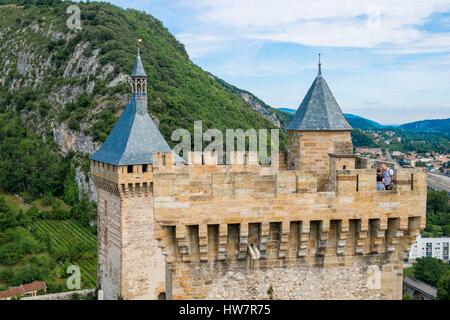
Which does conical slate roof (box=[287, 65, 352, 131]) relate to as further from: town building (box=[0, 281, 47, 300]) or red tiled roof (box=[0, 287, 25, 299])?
red tiled roof (box=[0, 287, 25, 299])

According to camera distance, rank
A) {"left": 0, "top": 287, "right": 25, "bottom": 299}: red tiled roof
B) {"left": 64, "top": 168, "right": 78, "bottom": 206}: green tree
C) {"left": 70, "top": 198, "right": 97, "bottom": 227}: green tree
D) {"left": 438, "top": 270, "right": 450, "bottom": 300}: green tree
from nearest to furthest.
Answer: {"left": 0, "top": 287, "right": 25, "bottom": 299}: red tiled roof → {"left": 438, "top": 270, "right": 450, "bottom": 300}: green tree → {"left": 70, "top": 198, "right": 97, "bottom": 227}: green tree → {"left": 64, "top": 168, "right": 78, "bottom": 206}: green tree

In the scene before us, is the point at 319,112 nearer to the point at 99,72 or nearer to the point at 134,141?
the point at 134,141

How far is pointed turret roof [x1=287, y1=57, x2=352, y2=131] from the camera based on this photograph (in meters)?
12.8

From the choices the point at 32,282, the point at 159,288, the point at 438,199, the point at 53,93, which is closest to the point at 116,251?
the point at 159,288

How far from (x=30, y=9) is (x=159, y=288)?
404ft

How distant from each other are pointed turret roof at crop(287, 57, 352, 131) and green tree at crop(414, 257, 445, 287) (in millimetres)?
75440

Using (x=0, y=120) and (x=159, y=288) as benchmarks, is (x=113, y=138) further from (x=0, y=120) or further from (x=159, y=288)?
(x=0, y=120)

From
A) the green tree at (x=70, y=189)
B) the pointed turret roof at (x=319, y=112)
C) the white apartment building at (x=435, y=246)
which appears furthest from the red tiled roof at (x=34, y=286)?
the white apartment building at (x=435, y=246)

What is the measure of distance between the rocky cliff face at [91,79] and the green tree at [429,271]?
3365 centimetres

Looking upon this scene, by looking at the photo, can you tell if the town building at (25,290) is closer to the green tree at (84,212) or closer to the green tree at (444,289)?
the green tree at (84,212)

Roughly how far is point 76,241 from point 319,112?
62.5 meters

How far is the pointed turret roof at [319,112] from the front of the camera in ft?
41.9

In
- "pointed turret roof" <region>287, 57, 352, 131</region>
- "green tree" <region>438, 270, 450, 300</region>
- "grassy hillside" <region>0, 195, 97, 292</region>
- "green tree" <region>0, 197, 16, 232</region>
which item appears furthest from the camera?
"green tree" <region>0, 197, 16, 232</region>

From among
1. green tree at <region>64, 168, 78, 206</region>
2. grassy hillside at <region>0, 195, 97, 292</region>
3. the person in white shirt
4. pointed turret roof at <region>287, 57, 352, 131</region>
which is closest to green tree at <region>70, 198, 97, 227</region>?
grassy hillside at <region>0, 195, 97, 292</region>
